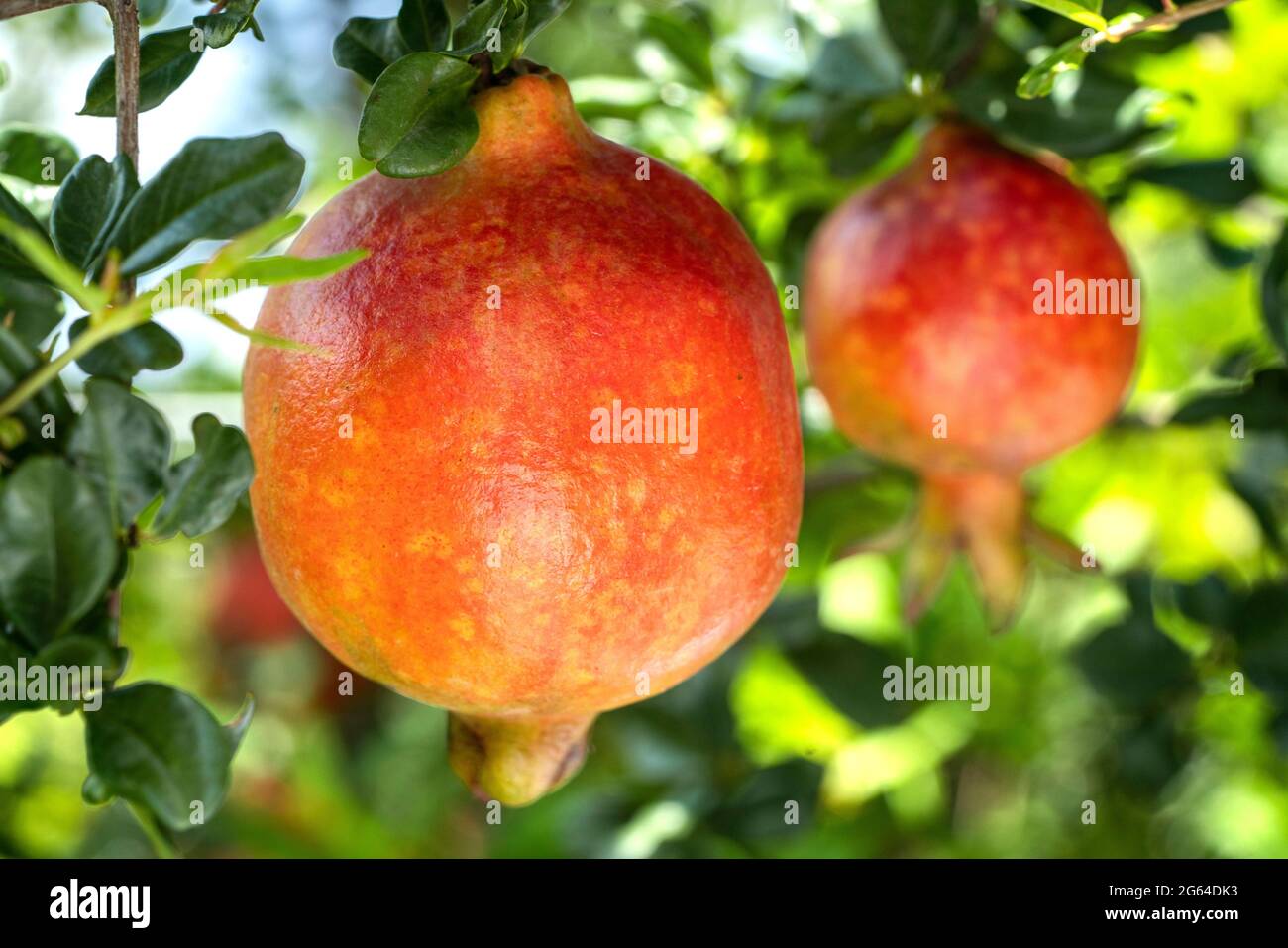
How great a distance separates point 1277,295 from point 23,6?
753 millimetres

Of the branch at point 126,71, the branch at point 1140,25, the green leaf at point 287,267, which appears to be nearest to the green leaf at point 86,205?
the branch at point 126,71

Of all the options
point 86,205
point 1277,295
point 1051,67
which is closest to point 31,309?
point 86,205

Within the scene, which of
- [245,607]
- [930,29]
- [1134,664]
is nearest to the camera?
[930,29]

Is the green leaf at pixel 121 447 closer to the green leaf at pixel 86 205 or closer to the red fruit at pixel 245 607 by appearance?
the green leaf at pixel 86 205

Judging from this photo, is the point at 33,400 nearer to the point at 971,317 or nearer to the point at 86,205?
the point at 86,205

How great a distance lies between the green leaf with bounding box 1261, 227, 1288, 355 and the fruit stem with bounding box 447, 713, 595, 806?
53cm

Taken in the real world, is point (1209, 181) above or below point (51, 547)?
above

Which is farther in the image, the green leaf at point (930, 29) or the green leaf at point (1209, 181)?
the green leaf at point (1209, 181)

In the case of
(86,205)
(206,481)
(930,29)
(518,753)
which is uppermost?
(930,29)

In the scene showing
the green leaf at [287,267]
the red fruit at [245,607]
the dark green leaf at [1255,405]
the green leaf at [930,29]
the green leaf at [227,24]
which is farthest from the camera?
the red fruit at [245,607]

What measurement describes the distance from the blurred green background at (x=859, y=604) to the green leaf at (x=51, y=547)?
0.82ft

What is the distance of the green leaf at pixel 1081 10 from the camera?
0.55 meters

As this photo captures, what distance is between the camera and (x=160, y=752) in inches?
18.0

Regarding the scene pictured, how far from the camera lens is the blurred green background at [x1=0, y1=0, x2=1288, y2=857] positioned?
98 cm
